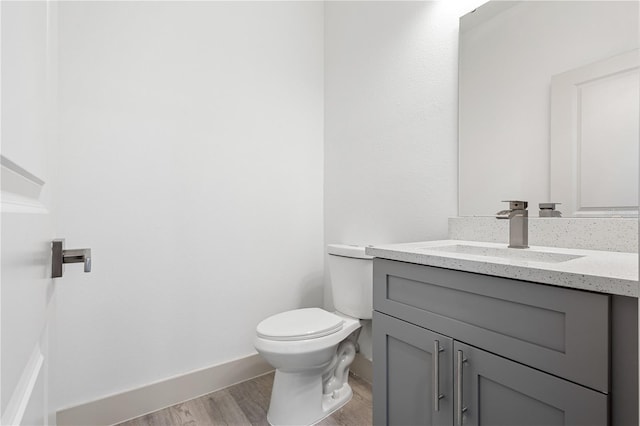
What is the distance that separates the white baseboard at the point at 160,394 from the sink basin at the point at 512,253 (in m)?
1.36

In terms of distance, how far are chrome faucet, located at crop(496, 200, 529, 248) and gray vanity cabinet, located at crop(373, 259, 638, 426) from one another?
1.44 ft

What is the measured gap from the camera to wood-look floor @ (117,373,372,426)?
5.15 feet

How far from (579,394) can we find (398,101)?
147cm

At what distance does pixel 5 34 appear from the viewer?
0.93ft

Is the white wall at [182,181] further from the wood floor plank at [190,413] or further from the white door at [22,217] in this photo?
the white door at [22,217]

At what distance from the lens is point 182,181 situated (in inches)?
69.0

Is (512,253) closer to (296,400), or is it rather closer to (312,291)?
(296,400)

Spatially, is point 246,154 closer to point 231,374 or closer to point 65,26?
point 65,26

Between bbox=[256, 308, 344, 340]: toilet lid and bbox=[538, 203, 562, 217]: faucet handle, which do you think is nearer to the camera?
bbox=[538, 203, 562, 217]: faucet handle

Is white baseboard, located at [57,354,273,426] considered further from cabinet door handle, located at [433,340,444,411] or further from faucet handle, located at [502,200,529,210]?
faucet handle, located at [502,200,529,210]

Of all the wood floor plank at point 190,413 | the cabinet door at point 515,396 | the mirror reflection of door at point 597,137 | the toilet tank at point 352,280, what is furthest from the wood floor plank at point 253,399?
the mirror reflection of door at point 597,137

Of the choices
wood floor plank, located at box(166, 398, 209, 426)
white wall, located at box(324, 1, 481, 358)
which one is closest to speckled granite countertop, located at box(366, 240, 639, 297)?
white wall, located at box(324, 1, 481, 358)

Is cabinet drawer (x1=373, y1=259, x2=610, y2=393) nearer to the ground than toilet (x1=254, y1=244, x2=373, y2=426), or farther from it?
farther from it

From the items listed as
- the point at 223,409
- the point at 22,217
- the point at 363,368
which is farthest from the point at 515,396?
the point at 223,409
